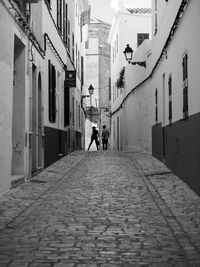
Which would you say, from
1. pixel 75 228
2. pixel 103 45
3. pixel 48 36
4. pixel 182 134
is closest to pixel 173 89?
pixel 182 134

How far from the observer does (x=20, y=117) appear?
10.5 m

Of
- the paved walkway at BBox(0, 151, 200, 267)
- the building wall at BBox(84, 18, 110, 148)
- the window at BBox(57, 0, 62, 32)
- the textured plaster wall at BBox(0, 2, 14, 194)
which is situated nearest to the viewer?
the paved walkway at BBox(0, 151, 200, 267)

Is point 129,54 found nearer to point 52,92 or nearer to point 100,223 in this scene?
point 52,92

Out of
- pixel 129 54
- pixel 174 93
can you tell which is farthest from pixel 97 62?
pixel 174 93

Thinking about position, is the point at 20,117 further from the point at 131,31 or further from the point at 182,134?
the point at 131,31

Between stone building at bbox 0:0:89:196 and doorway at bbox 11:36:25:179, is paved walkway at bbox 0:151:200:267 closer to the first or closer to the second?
doorway at bbox 11:36:25:179

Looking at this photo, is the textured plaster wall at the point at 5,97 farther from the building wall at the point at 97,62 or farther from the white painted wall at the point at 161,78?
the building wall at the point at 97,62

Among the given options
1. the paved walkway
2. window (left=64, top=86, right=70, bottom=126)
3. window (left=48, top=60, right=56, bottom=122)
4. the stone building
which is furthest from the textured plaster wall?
window (left=64, top=86, right=70, bottom=126)

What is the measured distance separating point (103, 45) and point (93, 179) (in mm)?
42174

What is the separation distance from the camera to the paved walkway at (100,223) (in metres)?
4.68

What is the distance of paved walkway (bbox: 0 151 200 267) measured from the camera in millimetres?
4680

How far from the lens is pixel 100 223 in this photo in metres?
6.27

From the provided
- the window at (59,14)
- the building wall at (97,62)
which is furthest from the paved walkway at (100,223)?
the building wall at (97,62)

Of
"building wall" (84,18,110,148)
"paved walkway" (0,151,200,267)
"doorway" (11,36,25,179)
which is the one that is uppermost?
"building wall" (84,18,110,148)
